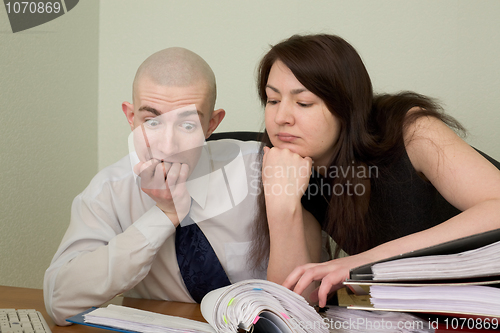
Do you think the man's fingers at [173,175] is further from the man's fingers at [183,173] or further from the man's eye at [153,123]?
the man's eye at [153,123]

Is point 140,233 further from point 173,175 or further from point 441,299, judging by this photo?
point 441,299

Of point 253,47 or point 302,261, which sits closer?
point 302,261

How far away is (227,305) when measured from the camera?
1.92 feet

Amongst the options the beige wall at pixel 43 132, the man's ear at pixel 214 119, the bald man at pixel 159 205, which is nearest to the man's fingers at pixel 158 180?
the bald man at pixel 159 205

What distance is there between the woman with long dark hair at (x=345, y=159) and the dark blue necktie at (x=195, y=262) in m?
0.14

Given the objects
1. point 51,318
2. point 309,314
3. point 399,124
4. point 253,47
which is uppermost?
point 253,47

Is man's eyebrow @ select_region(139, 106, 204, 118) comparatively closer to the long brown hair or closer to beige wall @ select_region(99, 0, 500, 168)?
the long brown hair

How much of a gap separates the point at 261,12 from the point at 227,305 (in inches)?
58.3

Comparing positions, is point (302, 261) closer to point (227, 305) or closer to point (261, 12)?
point (227, 305)

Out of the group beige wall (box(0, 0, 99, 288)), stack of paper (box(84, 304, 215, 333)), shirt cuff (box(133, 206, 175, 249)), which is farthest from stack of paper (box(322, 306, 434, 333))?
beige wall (box(0, 0, 99, 288))

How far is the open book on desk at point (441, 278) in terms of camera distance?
0.53m

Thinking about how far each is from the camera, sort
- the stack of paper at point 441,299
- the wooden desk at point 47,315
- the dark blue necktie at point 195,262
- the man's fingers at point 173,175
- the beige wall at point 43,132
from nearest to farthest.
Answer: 1. the stack of paper at point 441,299
2. the wooden desk at point 47,315
3. the man's fingers at point 173,175
4. the dark blue necktie at point 195,262
5. the beige wall at point 43,132

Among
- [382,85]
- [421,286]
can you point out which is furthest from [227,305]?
[382,85]

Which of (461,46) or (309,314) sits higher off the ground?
(461,46)
